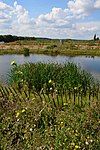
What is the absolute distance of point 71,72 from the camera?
1630 cm

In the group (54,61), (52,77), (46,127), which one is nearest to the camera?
(46,127)

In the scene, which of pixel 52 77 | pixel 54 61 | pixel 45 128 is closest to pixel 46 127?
pixel 45 128

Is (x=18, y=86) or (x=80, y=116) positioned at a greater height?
(x=80, y=116)

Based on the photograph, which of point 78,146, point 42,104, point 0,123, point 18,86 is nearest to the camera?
point 78,146

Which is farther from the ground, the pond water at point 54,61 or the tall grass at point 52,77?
the tall grass at point 52,77

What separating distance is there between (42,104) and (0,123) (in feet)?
4.80

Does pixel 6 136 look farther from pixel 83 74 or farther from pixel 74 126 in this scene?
pixel 83 74

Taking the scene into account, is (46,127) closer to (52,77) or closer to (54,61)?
(52,77)

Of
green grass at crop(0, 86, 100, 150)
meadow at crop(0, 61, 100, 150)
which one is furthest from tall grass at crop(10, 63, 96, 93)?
green grass at crop(0, 86, 100, 150)

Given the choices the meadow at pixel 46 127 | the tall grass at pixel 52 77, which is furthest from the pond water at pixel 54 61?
the meadow at pixel 46 127

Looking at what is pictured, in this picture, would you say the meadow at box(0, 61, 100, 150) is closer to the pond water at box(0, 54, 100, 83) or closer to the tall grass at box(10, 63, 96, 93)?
the tall grass at box(10, 63, 96, 93)

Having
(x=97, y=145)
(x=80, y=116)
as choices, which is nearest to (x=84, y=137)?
(x=97, y=145)

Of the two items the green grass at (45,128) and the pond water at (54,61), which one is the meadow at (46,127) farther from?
the pond water at (54,61)

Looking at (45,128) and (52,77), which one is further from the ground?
(45,128)
